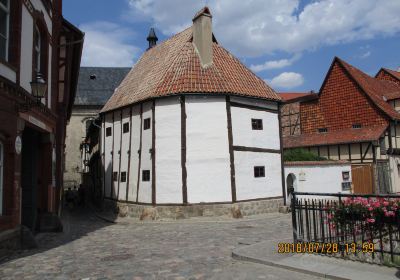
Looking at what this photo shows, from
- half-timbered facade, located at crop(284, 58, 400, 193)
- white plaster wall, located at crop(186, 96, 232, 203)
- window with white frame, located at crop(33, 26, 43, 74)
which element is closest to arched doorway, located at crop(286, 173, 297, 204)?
half-timbered facade, located at crop(284, 58, 400, 193)

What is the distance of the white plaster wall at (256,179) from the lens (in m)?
17.7

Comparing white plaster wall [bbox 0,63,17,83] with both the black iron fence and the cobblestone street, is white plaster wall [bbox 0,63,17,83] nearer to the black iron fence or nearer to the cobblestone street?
the cobblestone street

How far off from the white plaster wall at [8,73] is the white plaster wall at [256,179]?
10579mm

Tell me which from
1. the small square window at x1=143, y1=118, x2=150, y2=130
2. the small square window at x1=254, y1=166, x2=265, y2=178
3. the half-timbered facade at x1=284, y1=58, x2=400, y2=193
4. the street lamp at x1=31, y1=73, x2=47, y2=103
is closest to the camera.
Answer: the street lamp at x1=31, y1=73, x2=47, y2=103

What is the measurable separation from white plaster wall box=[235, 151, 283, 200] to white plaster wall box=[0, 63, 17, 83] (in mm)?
10579

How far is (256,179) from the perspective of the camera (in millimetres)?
18344

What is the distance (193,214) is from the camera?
1678 centimetres

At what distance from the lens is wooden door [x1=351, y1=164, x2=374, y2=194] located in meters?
24.4

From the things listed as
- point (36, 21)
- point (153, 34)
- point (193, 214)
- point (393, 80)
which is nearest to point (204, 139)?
point (193, 214)

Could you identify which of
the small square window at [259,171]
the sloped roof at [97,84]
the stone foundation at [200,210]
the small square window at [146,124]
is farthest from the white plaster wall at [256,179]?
the sloped roof at [97,84]

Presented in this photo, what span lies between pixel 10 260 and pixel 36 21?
6.87 meters

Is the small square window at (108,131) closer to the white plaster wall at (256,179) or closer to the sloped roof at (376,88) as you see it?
the white plaster wall at (256,179)

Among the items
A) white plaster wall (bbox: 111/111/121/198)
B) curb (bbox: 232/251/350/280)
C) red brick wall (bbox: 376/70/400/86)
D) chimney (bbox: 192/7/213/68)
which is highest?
red brick wall (bbox: 376/70/400/86)

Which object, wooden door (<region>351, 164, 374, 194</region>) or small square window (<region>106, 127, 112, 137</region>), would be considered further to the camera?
wooden door (<region>351, 164, 374, 194</region>)
